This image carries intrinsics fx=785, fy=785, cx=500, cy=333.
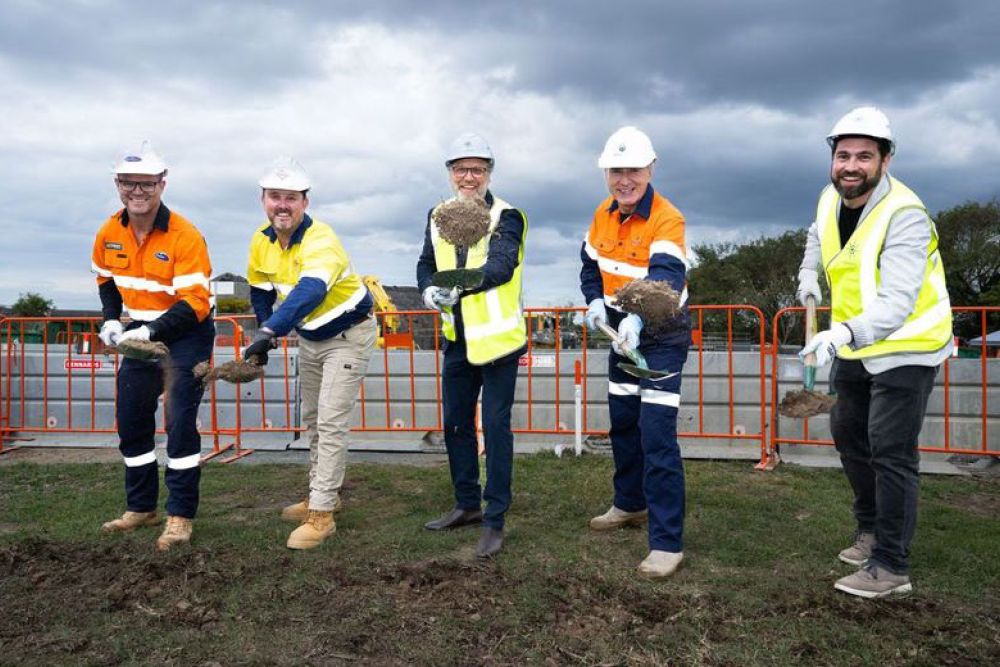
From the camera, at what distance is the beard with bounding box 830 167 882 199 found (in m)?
3.61

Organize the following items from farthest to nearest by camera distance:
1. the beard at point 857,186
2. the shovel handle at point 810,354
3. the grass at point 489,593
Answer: the beard at point 857,186 < the shovel handle at point 810,354 < the grass at point 489,593

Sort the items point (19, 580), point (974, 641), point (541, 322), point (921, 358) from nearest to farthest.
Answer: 1. point (974, 641)
2. point (921, 358)
3. point (19, 580)
4. point (541, 322)

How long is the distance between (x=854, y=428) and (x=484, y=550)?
198 centimetres

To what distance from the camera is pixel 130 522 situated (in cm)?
477

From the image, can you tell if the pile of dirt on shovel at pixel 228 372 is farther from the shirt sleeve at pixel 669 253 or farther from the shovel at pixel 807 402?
the shovel at pixel 807 402

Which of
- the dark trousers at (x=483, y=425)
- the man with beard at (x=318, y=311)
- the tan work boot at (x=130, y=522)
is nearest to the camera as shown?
A: the dark trousers at (x=483, y=425)

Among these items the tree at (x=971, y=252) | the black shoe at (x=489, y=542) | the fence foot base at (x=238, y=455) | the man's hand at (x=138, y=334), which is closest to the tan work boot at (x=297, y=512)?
the black shoe at (x=489, y=542)

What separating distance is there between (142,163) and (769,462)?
5.37 m

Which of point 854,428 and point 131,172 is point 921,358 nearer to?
point 854,428

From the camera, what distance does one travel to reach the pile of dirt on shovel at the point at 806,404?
3.79m

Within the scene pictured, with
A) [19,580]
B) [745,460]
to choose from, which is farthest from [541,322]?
[19,580]

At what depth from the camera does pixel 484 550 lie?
410 centimetres

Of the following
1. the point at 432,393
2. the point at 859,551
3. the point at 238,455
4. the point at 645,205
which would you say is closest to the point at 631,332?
the point at 645,205

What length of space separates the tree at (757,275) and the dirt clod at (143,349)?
38.5 meters
